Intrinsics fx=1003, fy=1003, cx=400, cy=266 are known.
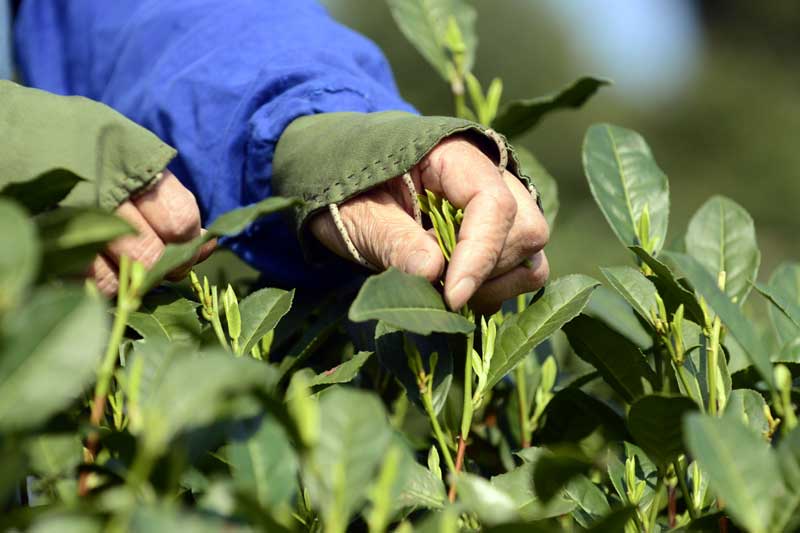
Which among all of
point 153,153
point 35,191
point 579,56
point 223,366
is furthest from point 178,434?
point 579,56

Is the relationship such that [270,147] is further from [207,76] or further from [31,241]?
[31,241]

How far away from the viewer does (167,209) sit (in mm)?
815

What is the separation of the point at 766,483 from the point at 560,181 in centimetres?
824

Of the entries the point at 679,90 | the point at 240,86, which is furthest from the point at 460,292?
the point at 679,90

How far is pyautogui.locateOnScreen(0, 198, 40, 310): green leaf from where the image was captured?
0.44m

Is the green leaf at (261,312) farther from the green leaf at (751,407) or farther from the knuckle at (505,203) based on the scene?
the green leaf at (751,407)

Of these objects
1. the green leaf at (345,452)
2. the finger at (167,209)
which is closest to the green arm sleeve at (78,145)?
the finger at (167,209)

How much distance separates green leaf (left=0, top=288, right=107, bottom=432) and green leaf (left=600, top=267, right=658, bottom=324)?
484mm

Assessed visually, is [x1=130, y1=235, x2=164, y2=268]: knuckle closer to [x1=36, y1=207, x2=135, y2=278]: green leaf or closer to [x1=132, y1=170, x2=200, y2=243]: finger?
[x1=132, y1=170, x2=200, y2=243]: finger

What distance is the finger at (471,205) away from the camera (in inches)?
29.4

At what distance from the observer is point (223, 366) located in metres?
0.47

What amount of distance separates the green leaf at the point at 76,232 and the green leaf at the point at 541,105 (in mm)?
591

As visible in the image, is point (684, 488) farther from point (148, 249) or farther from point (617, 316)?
point (148, 249)

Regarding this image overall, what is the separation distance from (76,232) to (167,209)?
29 centimetres
